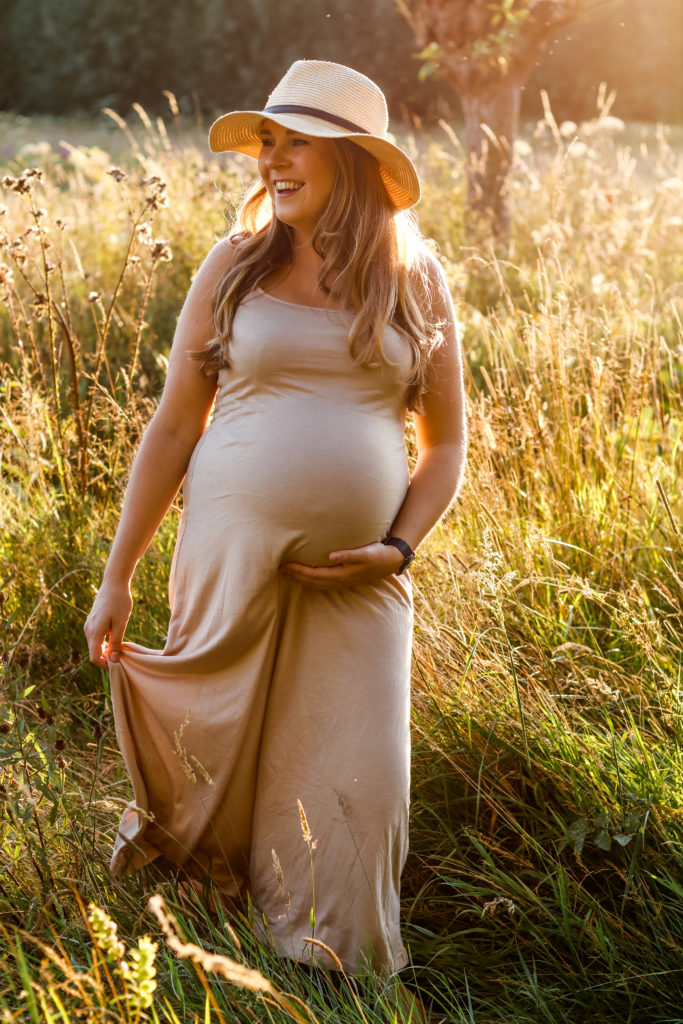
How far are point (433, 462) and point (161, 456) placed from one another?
61 centimetres

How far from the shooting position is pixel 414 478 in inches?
92.9

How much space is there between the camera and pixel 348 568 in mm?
2135

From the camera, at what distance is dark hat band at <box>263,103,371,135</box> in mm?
2215

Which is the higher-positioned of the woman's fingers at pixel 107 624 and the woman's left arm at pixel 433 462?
the woman's left arm at pixel 433 462

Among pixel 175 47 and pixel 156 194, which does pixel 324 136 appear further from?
pixel 175 47

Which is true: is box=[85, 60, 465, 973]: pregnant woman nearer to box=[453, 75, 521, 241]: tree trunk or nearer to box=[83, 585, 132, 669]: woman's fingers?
box=[83, 585, 132, 669]: woman's fingers

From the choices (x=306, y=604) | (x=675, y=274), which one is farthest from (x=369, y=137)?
(x=675, y=274)

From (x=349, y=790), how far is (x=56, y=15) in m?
24.2

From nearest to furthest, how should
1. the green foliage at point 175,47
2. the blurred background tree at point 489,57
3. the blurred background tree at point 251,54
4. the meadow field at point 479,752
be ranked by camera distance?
the meadow field at point 479,752, the blurred background tree at point 489,57, the blurred background tree at point 251,54, the green foliage at point 175,47

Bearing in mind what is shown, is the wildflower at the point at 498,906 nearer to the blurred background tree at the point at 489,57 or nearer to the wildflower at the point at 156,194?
the wildflower at the point at 156,194

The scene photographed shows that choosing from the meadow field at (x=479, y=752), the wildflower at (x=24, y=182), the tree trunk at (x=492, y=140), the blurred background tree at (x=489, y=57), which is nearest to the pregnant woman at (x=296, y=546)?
the meadow field at (x=479, y=752)

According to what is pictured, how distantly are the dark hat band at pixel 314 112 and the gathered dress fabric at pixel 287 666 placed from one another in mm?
395

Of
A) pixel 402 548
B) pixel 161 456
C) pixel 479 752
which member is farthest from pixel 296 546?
pixel 479 752

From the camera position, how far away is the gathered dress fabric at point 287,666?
2.11 m
